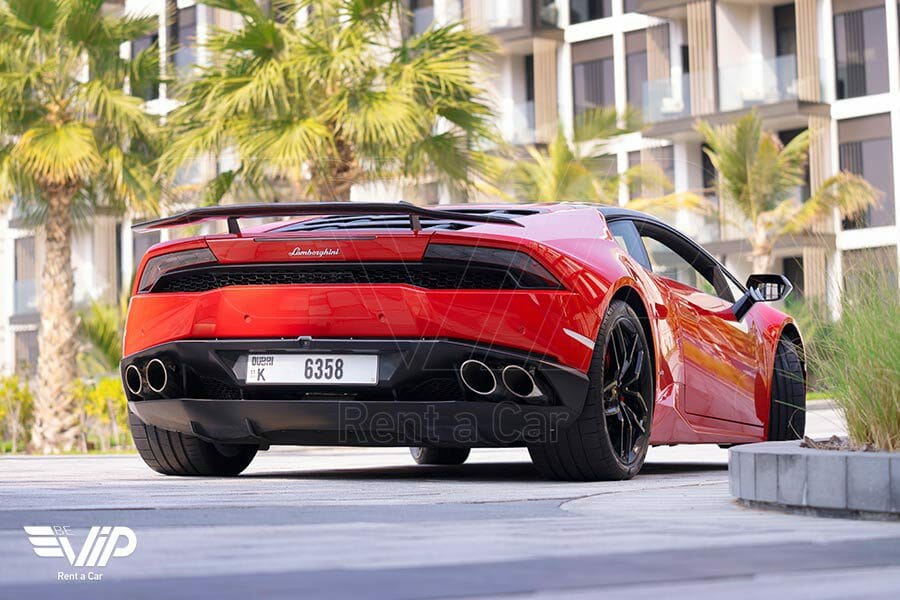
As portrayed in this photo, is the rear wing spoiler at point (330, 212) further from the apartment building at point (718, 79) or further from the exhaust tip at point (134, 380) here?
the apartment building at point (718, 79)

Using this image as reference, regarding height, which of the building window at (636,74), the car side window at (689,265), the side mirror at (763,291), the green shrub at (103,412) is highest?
the building window at (636,74)

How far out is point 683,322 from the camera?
719 centimetres

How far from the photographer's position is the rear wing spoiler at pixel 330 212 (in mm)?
5836

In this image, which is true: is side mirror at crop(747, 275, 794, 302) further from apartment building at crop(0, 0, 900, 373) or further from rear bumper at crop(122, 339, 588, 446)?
apartment building at crop(0, 0, 900, 373)

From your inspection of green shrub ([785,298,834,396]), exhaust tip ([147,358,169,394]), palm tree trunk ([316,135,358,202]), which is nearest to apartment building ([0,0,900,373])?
palm tree trunk ([316,135,358,202])

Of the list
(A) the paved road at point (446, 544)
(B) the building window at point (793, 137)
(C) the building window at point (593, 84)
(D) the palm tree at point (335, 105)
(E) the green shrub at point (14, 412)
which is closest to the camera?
(A) the paved road at point (446, 544)

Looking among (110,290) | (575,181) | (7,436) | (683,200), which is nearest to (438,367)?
(7,436)

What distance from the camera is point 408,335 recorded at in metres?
6.00

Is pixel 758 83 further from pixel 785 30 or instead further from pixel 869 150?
pixel 869 150

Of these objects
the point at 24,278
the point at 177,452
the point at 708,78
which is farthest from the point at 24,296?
the point at 177,452

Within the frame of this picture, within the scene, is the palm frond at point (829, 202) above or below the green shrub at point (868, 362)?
above

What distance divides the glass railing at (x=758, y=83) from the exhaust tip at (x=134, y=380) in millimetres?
33171

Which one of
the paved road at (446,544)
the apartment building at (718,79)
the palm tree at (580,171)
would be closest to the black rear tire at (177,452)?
the paved road at (446,544)

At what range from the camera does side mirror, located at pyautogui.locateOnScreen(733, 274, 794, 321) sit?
8.09 metres
